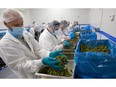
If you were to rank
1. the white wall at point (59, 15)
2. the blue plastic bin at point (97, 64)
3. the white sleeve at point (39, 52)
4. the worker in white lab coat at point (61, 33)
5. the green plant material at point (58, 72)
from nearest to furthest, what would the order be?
the blue plastic bin at point (97, 64)
the green plant material at point (58, 72)
the white sleeve at point (39, 52)
the worker in white lab coat at point (61, 33)
the white wall at point (59, 15)

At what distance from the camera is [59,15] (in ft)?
24.1

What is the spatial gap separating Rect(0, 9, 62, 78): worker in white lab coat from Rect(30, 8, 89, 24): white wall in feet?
19.4

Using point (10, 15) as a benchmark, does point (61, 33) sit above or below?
below

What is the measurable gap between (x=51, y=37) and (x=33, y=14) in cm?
584

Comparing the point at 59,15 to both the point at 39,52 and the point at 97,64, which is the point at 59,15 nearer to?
the point at 39,52

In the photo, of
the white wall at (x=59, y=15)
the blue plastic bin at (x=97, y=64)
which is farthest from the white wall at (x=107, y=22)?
the white wall at (x=59, y=15)

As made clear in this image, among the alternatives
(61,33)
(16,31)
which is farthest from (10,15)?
(61,33)

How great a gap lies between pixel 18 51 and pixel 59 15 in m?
6.38

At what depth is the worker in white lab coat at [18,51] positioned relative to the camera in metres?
1.16

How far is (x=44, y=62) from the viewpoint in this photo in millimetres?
1163

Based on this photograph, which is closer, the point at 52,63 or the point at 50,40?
the point at 52,63

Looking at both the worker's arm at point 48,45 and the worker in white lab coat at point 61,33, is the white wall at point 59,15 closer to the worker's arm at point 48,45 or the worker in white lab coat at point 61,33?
the worker in white lab coat at point 61,33

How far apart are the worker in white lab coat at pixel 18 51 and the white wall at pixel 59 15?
5.92m

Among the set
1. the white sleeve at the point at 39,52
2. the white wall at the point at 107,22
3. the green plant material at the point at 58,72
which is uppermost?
the white wall at the point at 107,22
